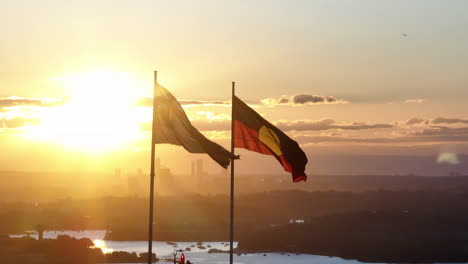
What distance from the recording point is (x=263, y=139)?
3441 cm

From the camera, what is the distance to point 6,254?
166375mm

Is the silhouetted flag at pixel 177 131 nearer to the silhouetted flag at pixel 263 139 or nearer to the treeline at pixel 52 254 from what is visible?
the silhouetted flag at pixel 263 139

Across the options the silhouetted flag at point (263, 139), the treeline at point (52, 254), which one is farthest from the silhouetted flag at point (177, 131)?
the treeline at point (52, 254)

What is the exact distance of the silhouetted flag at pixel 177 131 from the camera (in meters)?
32.3

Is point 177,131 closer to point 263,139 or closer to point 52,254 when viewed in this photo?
point 263,139

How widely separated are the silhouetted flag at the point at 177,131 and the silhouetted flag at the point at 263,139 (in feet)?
7.17

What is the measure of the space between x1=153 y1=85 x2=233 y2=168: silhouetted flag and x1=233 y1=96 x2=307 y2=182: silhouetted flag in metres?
2.18

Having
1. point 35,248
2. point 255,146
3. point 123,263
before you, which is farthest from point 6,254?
point 255,146

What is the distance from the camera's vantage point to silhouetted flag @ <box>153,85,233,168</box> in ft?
106

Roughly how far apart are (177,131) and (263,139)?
3.88 m

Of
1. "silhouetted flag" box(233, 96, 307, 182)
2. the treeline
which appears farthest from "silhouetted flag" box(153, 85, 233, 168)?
the treeline

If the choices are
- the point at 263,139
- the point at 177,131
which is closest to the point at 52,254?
the point at 263,139

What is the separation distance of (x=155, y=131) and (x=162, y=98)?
1333 mm

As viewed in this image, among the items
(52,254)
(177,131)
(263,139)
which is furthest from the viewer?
(52,254)
